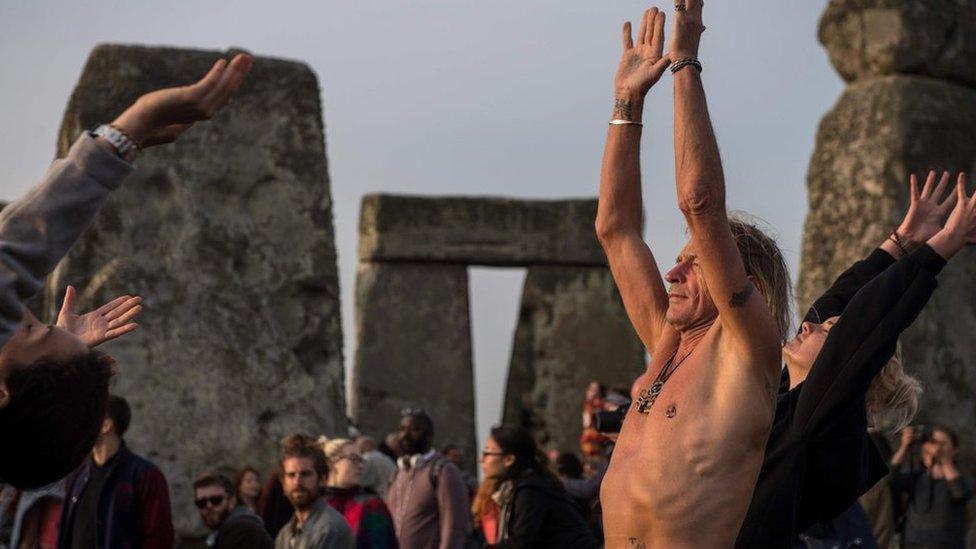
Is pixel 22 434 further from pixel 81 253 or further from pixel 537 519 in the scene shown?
pixel 81 253

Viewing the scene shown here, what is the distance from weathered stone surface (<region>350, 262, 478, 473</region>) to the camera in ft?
67.1

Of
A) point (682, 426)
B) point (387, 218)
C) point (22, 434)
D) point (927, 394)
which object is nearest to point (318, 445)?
point (682, 426)

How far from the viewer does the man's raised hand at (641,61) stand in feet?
15.1

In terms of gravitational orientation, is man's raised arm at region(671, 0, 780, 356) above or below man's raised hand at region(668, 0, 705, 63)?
→ below

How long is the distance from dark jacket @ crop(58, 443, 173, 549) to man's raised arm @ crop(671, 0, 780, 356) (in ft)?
11.8

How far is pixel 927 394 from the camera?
1327 cm

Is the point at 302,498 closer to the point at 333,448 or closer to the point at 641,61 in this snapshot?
the point at 333,448

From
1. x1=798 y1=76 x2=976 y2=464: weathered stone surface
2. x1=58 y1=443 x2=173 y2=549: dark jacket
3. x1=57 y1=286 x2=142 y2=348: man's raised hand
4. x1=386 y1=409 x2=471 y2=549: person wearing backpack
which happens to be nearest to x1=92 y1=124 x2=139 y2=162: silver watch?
x1=57 y1=286 x2=142 y2=348: man's raised hand

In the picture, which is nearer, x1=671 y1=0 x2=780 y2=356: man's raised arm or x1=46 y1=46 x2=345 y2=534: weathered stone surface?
x1=671 y1=0 x2=780 y2=356: man's raised arm

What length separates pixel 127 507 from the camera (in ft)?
24.0

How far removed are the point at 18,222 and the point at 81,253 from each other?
8121mm

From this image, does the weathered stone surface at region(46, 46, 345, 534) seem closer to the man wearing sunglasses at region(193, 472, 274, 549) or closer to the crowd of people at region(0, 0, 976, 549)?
the man wearing sunglasses at region(193, 472, 274, 549)

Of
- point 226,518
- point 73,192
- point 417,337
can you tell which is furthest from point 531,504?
point 417,337

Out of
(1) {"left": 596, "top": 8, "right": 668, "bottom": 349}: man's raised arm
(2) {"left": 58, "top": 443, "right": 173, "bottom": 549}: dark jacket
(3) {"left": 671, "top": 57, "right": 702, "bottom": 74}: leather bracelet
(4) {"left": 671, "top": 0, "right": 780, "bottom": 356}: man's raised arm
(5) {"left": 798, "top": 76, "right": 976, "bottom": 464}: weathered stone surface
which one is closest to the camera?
(4) {"left": 671, "top": 0, "right": 780, "bottom": 356}: man's raised arm
